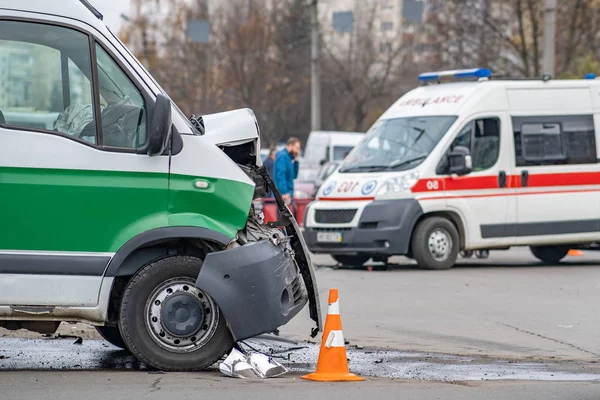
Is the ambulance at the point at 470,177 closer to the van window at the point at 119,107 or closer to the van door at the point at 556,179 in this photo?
the van door at the point at 556,179

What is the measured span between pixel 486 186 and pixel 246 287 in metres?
9.57

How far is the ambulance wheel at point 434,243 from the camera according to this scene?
1678 cm

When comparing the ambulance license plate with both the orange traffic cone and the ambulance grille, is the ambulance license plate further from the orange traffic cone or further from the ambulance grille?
the orange traffic cone

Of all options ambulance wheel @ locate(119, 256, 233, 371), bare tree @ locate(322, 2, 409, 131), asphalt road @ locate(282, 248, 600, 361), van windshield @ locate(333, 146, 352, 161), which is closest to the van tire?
ambulance wheel @ locate(119, 256, 233, 371)

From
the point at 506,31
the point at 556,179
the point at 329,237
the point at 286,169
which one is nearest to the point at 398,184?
the point at 329,237

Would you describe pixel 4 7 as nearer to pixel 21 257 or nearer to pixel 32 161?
pixel 32 161

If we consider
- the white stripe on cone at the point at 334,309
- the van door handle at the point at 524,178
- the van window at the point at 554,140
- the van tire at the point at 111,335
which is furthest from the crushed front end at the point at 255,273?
the van window at the point at 554,140

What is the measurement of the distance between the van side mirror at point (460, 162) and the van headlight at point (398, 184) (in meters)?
0.53

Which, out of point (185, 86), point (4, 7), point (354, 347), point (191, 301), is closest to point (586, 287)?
point (354, 347)

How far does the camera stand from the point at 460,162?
16.8m

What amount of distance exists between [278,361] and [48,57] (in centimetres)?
269

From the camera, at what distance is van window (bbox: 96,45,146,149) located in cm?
802

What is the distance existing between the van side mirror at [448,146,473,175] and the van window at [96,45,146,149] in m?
9.24

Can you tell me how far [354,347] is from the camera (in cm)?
961
